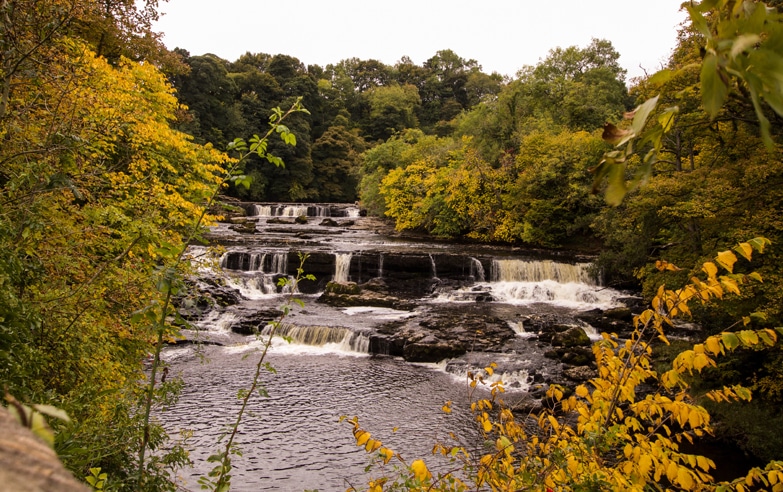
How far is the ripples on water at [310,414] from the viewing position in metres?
7.90

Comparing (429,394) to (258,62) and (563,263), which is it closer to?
(563,263)

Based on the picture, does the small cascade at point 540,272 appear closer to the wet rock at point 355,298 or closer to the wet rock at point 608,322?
the wet rock at point 608,322

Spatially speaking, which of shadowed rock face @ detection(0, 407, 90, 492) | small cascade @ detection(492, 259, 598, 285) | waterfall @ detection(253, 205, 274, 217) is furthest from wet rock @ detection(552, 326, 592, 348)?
waterfall @ detection(253, 205, 274, 217)

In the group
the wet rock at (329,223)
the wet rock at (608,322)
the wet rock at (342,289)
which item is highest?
the wet rock at (329,223)

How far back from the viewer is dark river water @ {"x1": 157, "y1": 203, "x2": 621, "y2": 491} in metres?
8.07

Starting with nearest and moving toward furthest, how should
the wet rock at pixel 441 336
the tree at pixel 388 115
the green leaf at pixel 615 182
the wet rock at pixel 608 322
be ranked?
1. the green leaf at pixel 615 182
2. the wet rock at pixel 441 336
3. the wet rock at pixel 608 322
4. the tree at pixel 388 115

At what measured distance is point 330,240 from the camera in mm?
25844

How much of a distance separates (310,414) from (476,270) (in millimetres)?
12064

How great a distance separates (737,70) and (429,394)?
10990 millimetres

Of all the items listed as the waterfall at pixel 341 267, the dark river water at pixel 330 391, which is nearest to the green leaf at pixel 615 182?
the dark river water at pixel 330 391

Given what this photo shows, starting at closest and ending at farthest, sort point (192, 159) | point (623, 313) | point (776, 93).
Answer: point (776, 93) → point (192, 159) → point (623, 313)

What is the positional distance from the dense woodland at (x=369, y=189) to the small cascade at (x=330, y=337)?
177 inches

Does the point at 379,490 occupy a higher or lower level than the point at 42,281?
lower

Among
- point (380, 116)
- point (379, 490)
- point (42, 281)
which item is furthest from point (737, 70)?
point (380, 116)
